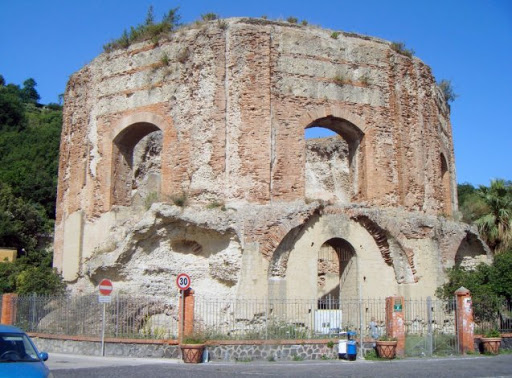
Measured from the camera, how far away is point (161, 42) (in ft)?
61.5

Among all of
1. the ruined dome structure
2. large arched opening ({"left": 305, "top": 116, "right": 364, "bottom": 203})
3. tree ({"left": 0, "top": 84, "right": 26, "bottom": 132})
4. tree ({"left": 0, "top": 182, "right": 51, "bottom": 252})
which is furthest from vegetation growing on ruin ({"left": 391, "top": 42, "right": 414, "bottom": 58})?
tree ({"left": 0, "top": 84, "right": 26, "bottom": 132})

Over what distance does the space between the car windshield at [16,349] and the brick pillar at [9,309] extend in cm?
949

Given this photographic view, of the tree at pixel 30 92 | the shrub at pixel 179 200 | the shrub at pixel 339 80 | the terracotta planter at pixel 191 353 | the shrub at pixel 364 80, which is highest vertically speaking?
the tree at pixel 30 92

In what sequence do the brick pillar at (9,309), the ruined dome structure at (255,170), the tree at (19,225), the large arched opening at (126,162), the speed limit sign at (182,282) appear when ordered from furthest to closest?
1. the tree at (19,225)
2. the large arched opening at (126,162)
3. the brick pillar at (9,309)
4. the ruined dome structure at (255,170)
5. the speed limit sign at (182,282)

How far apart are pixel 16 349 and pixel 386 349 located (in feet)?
28.9

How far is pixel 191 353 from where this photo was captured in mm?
12914

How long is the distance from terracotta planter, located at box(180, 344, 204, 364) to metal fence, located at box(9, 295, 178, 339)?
126cm

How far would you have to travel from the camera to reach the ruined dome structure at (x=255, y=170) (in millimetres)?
16406

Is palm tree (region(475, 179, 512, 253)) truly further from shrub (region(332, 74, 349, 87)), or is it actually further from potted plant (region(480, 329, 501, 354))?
shrub (region(332, 74, 349, 87))

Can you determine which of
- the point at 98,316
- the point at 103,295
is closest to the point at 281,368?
the point at 103,295

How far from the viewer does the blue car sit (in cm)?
679

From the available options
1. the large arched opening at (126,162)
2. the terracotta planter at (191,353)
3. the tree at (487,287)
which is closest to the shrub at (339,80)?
the large arched opening at (126,162)

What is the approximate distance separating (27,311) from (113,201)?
405cm

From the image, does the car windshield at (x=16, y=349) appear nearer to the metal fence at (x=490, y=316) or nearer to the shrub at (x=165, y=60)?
the shrub at (x=165, y=60)
